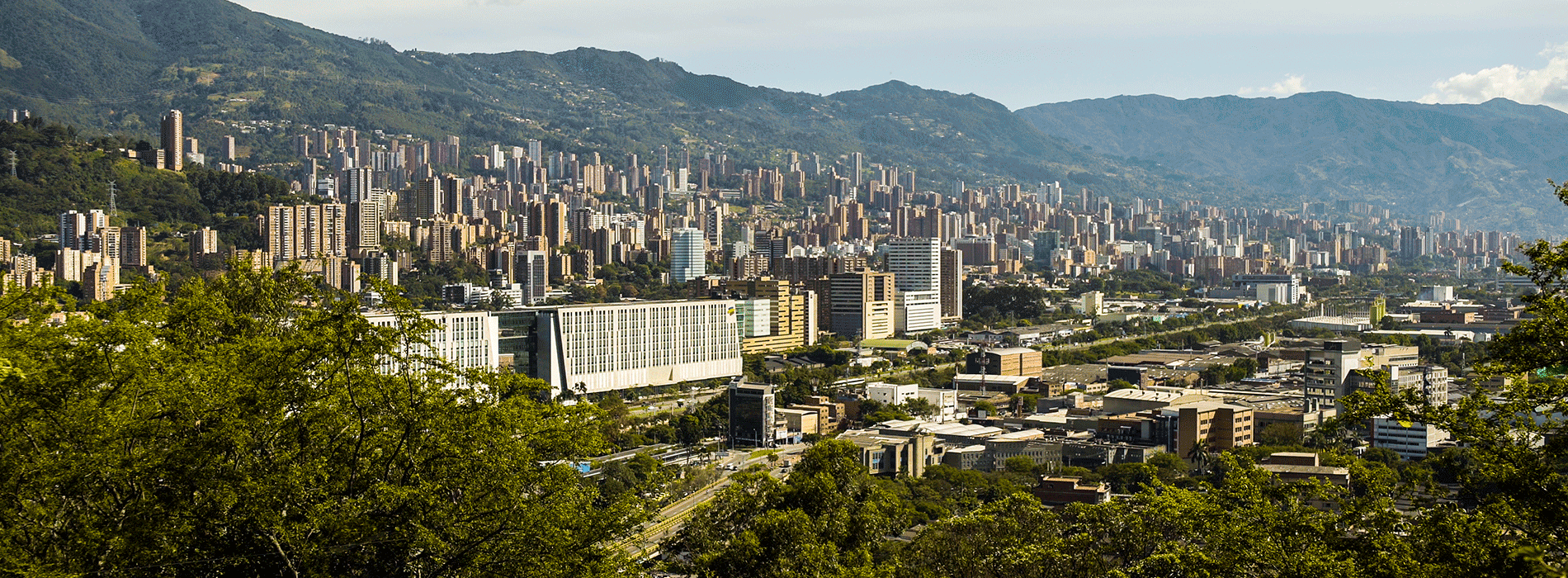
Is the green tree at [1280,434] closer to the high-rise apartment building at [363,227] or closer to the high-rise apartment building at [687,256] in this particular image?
the high-rise apartment building at [363,227]

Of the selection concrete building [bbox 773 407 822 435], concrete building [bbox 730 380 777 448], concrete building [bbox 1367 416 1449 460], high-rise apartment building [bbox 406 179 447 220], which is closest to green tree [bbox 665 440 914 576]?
concrete building [bbox 730 380 777 448]

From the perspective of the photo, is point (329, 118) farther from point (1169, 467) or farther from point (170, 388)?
point (170, 388)

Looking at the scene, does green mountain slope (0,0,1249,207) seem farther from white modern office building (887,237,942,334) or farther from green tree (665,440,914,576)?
green tree (665,440,914,576)

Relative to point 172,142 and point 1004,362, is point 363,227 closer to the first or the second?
point 172,142

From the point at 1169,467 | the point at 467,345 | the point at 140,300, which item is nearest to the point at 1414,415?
the point at 140,300

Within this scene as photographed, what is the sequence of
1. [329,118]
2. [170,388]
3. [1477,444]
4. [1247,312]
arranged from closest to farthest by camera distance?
1. [1477,444]
2. [170,388]
3. [1247,312]
4. [329,118]

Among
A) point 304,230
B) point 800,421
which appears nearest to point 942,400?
point 800,421
